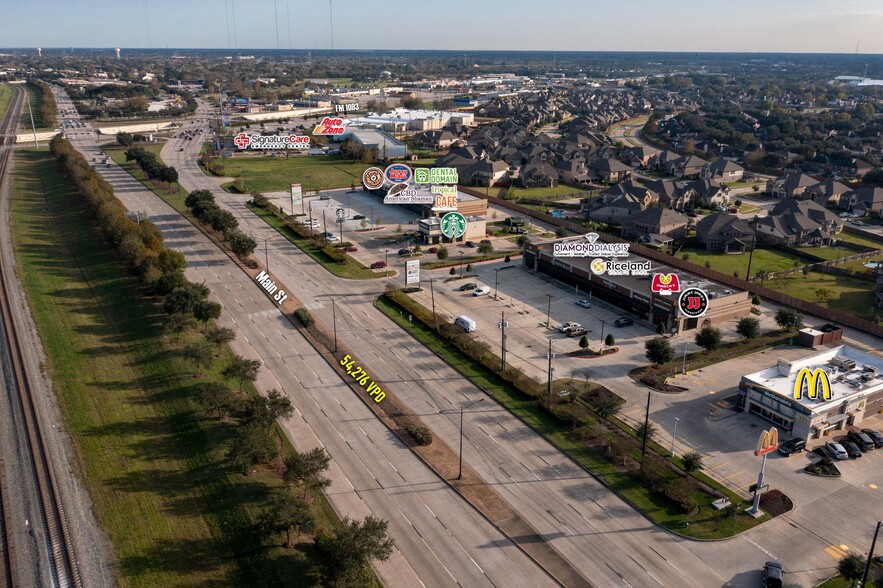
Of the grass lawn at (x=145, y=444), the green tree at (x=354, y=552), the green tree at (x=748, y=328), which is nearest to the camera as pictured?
the green tree at (x=354, y=552)

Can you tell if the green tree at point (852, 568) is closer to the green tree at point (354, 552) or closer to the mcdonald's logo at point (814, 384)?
the mcdonald's logo at point (814, 384)

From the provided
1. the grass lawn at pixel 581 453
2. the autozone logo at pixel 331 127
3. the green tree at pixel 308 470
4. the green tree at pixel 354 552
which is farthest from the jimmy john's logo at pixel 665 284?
the autozone logo at pixel 331 127

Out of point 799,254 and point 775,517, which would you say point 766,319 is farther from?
point 775,517

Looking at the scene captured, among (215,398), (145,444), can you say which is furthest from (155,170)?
(145,444)

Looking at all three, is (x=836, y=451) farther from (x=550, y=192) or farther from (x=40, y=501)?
(x=550, y=192)

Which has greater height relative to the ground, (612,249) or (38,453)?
(612,249)

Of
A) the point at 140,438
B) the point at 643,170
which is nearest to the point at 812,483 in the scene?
the point at 140,438
